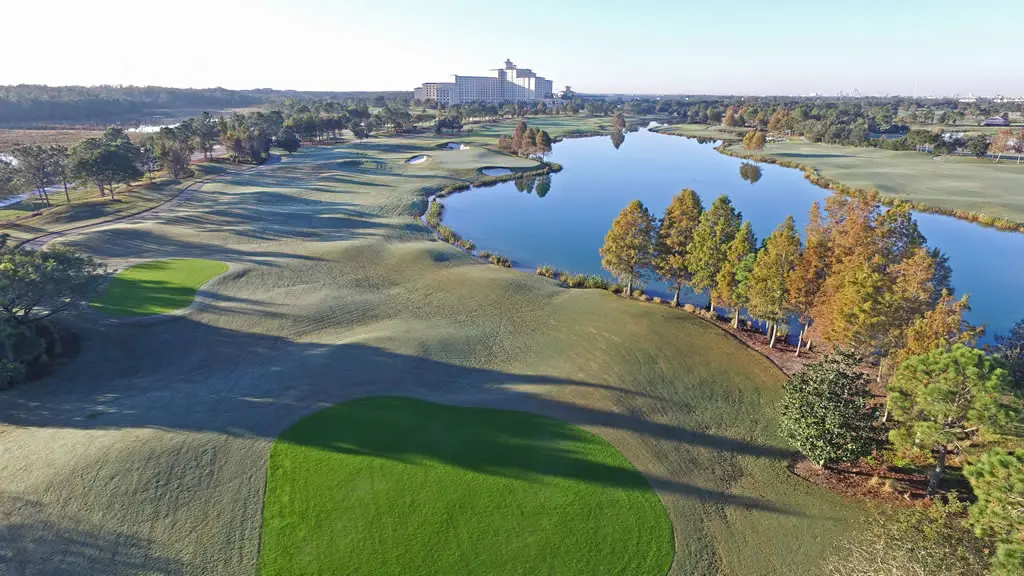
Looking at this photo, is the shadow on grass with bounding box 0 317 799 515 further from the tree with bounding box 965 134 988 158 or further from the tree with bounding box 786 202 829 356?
the tree with bounding box 965 134 988 158

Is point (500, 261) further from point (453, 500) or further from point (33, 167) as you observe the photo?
point (33, 167)

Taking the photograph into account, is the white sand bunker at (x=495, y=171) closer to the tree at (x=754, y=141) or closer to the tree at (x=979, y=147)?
the tree at (x=754, y=141)

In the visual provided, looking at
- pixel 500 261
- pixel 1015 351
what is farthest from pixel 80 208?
pixel 1015 351

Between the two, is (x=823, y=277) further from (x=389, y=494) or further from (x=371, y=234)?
(x=371, y=234)

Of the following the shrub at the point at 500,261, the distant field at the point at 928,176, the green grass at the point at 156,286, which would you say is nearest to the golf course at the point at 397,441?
the green grass at the point at 156,286

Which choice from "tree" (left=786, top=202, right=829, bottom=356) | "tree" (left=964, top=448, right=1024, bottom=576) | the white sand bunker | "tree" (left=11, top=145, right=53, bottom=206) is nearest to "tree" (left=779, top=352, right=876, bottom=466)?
"tree" (left=964, top=448, right=1024, bottom=576)

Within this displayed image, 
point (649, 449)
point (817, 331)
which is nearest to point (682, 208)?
point (817, 331)
